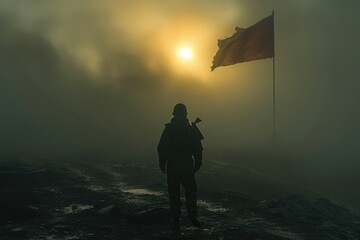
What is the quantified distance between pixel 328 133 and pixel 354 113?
21305 millimetres

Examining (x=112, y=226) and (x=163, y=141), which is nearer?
(x=163, y=141)

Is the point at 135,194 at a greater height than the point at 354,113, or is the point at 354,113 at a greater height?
the point at 354,113

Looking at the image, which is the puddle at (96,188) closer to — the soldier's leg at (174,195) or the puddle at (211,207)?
the puddle at (211,207)

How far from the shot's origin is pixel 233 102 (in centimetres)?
10469

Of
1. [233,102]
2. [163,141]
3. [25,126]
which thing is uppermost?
[233,102]

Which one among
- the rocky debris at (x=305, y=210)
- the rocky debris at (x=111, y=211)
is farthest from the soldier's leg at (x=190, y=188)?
the rocky debris at (x=305, y=210)

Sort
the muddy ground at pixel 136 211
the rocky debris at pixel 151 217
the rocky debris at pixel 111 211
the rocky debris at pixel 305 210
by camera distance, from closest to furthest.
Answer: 1. the muddy ground at pixel 136 211
2. the rocky debris at pixel 151 217
3. the rocky debris at pixel 111 211
4. the rocky debris at pixel 305 210

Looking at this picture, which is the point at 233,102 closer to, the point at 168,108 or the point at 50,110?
the point at 168,108

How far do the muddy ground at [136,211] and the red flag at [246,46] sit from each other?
1231cm

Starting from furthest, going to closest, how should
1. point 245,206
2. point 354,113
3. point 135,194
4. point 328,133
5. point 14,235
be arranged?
point 354,113 → point 328,133 → point 135,194 → point 245,206 → point 14,235

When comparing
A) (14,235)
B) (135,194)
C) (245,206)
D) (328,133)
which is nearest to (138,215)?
(14,235)

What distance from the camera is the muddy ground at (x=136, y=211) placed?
28.9 ft

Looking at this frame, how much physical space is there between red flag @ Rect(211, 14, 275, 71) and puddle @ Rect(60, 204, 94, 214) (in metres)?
19.7

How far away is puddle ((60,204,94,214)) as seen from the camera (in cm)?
1134
